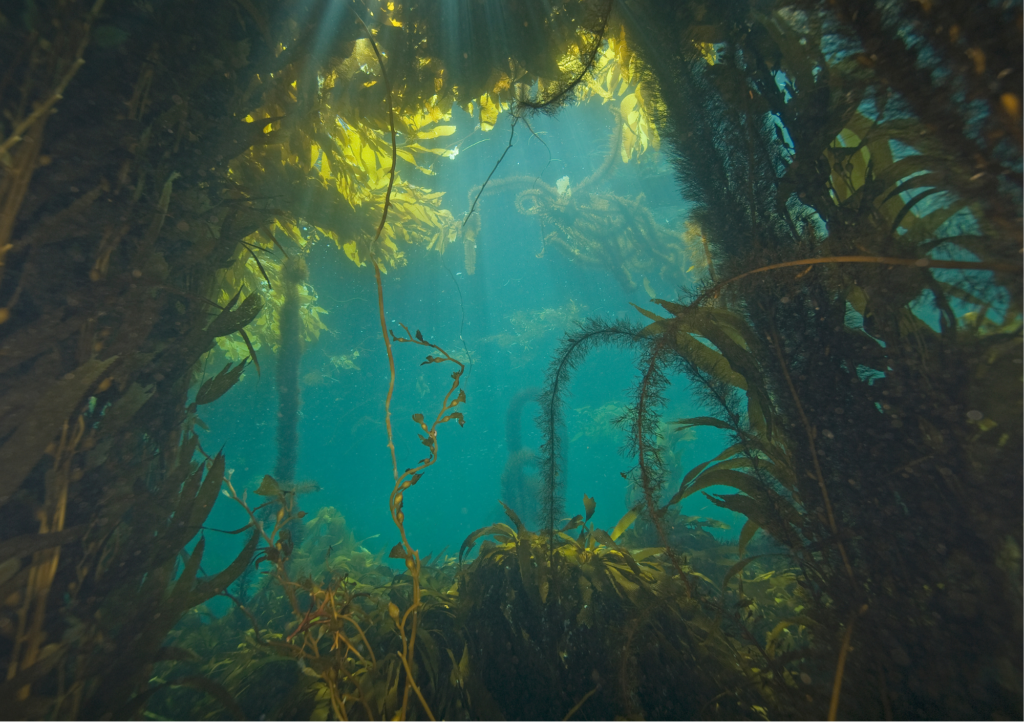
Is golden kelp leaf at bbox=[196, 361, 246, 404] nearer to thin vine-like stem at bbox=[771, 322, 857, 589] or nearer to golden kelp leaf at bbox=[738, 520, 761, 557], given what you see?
thin vine-like stem at bbox=[771, 322, 857, 589]

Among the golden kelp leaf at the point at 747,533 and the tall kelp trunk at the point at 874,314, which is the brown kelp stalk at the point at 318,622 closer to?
the tall kelp trunk at the point at 874,314

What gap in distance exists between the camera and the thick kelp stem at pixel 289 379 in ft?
23.4

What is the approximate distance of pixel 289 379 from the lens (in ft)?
24.2

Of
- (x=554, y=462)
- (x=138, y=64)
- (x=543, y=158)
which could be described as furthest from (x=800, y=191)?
(x=543, y=158)

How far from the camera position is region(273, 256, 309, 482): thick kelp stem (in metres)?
7.14

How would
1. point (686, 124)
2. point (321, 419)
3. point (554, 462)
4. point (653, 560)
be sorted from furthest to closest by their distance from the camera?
point (321, 419) → point (653, 560) → point (554, 462) → point (686, 124)

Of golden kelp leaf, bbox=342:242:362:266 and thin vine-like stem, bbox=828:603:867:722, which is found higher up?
golden kelp leaf, bbox=342:242:362:266

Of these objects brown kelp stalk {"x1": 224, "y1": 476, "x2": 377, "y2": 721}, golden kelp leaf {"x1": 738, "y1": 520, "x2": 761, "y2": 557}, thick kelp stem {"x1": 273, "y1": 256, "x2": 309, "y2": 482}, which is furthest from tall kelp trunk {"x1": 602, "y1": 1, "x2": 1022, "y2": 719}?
thick kelp stem {"x1": 273, "y1": 256, "x2": 309, "y2": 482}

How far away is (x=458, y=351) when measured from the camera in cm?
2330

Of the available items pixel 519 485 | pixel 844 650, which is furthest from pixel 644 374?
pixel 519 485

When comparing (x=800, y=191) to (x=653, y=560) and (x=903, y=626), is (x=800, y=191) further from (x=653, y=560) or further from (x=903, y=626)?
(x=653, y=560)

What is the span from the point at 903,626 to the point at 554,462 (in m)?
1.92

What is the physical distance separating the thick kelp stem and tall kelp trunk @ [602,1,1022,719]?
7432mm

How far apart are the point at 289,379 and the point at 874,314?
8.64 metres
